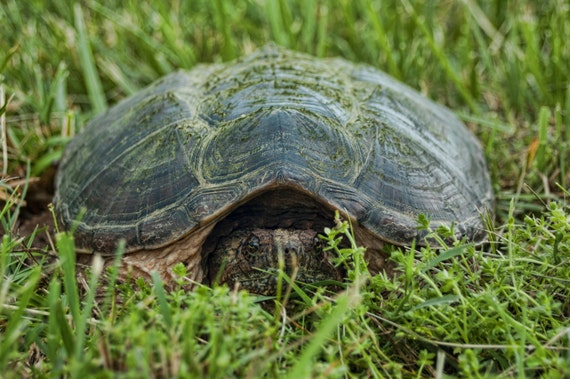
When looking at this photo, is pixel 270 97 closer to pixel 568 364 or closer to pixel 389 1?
pixel 568 364

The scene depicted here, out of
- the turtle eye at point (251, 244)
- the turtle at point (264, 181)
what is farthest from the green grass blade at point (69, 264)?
the turtle eye at point (251, 244)

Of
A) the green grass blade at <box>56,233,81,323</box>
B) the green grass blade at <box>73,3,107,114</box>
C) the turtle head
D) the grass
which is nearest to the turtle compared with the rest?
the turtle head

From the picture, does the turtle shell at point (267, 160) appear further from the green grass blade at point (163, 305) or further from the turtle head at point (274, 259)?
the green grass blade at point (163, 305)

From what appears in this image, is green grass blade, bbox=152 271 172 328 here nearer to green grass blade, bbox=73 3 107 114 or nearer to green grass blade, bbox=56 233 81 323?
green grass blade, bbox=56 233 81 323

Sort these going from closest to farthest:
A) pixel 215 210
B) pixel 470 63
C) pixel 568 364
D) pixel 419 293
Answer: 1. pixel 568 364
2. pixel 419 293
3. pixel 215 210
4. pixel 470 63

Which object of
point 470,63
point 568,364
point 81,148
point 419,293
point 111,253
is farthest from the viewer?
point 470,63

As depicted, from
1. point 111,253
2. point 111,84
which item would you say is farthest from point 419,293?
point 111,84

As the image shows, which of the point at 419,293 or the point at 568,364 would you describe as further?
the point at 419,293

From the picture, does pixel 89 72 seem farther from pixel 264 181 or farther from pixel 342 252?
pixel 342 252
